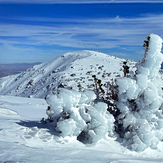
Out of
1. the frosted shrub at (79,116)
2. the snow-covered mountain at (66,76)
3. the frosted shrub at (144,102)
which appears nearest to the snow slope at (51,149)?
the frosted shrub at (79,116)

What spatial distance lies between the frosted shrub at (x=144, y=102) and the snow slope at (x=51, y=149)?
0.38 m

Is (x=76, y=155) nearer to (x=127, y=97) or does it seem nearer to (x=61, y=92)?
(x=61, y=92)

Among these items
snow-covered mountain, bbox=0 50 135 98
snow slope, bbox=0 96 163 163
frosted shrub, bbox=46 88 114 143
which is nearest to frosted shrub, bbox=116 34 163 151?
snow slope, bbox=0 96 163 163

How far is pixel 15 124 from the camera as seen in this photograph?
6840 mm

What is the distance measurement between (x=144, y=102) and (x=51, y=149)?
3.15 meters

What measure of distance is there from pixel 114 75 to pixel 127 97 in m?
31.0

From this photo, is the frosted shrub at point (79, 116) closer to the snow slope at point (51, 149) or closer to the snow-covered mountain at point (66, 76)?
the snow slope at point (51, 149)

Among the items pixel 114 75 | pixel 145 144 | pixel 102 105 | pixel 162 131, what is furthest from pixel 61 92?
pixel 114 75

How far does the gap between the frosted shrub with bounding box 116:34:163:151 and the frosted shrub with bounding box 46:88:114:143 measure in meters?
0.65

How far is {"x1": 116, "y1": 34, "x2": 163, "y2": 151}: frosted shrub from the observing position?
257 inches

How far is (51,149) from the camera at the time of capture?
5.29 meters

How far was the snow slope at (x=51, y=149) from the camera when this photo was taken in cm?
459

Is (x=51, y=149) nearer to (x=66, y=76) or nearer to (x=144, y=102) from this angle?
(x=144, y=102)

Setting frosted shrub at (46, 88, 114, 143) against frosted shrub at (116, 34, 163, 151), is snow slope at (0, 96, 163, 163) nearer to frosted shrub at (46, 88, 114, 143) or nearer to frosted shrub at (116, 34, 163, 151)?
frosted shrub at (46, 88, 114, 143)
